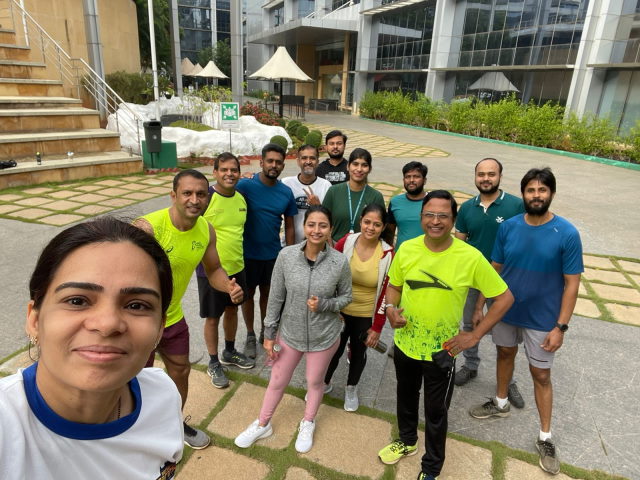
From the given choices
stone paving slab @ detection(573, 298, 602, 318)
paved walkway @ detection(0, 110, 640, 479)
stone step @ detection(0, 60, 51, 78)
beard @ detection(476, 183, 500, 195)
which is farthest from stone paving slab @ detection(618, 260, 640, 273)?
stone step @ detection(0, 60, 51, 78)

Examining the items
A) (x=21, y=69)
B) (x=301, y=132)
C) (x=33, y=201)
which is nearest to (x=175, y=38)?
(x=21, y=69)

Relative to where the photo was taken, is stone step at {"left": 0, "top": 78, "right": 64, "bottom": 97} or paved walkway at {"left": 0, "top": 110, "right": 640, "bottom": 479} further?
stone step at {"left": 0, "top": 78, "right": 64, "bottom": 97}

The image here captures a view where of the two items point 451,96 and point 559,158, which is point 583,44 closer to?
point 559,158

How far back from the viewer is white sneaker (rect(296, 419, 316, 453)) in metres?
2.46

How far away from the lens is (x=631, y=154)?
12977mm

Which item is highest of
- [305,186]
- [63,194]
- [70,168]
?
[305,186]

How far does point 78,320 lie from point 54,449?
27 cm

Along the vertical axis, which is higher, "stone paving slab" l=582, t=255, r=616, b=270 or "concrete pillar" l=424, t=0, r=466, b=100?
"concrete pillar" l=424, t=0, r=466, b=100

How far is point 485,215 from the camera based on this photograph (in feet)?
10.00

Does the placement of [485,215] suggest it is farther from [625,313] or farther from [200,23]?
[200,23]

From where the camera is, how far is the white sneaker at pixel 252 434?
2455 mm

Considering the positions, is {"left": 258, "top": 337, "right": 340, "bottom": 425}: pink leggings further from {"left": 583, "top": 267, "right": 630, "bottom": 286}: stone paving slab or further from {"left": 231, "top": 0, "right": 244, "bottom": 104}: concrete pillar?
{"left": 231, "top": 0, "right": 244, "bottom": 104}: concrete pillar

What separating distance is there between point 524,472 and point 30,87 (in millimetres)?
12572

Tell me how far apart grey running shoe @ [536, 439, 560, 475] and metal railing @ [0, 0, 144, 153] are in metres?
10.7
